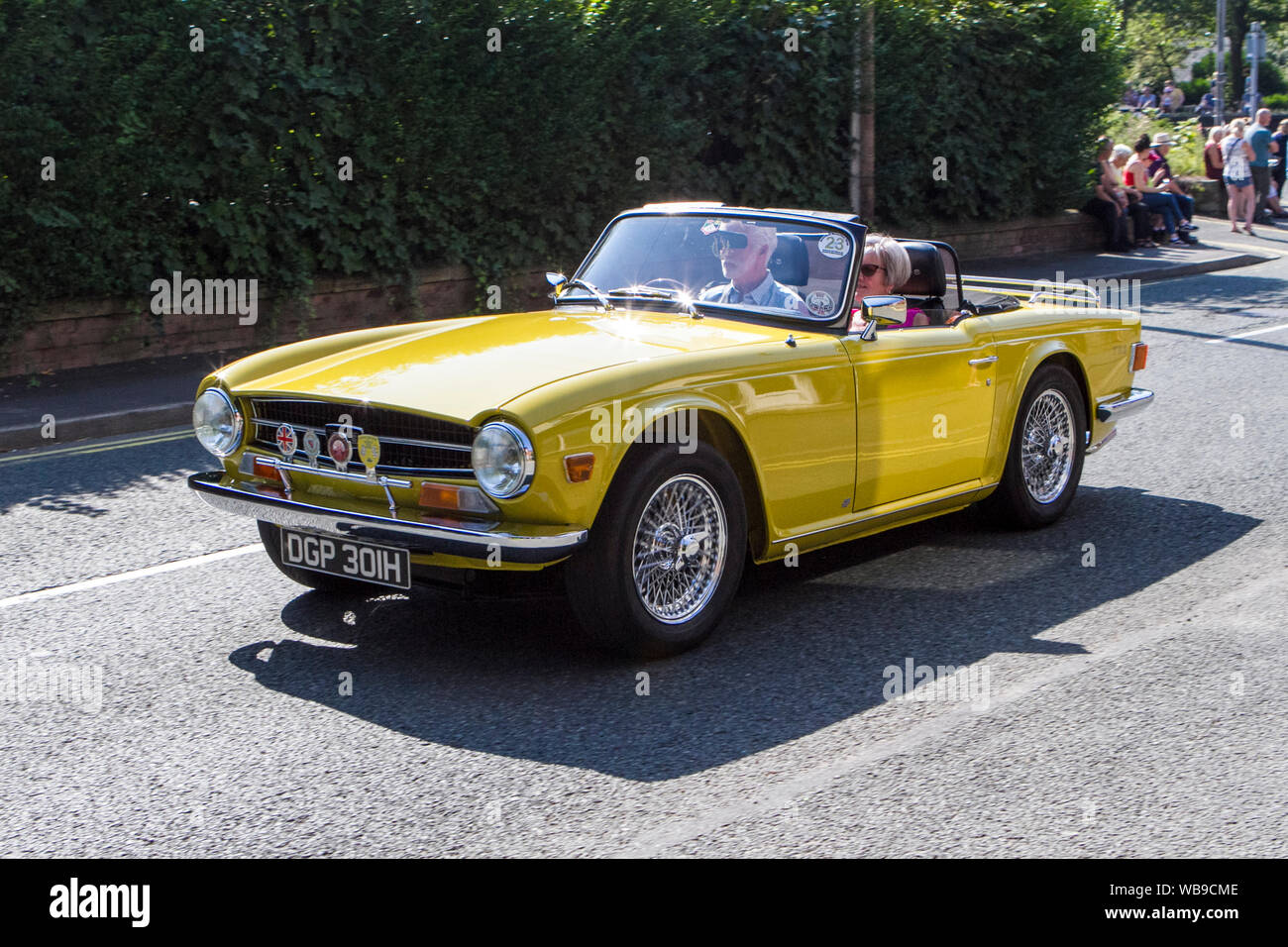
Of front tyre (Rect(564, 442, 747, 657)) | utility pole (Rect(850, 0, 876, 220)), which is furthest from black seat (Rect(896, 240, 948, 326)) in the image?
utility pole (Rect(850, 0, 876, 220))

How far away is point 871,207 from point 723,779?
14.4 m

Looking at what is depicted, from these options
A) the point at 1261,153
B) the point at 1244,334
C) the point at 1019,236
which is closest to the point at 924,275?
the point at 1244,334

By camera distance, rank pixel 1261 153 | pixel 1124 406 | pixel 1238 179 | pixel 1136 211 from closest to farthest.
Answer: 1. pixel 1124 406
2. pixel 1136 211
3. pixel 1238 179
4. pixel 1261 153

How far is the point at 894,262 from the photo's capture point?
664 centimetres

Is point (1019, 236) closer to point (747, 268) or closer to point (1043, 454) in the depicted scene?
point (1043, 454)

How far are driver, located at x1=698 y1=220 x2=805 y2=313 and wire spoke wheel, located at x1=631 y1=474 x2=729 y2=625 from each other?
1.15 meters

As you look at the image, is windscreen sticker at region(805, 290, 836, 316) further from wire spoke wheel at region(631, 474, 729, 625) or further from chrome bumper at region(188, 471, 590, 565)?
chrome bumper at region(188, 471, 590, 565)

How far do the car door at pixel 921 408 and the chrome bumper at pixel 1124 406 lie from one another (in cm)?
110

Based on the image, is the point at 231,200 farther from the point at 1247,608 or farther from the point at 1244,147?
the point at 1244,147

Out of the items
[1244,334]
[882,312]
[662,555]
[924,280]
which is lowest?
[662,555]

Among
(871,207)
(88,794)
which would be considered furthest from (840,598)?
(871,207)

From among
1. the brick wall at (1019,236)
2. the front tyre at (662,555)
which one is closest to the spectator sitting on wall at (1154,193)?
the brick wall at (1019,236)

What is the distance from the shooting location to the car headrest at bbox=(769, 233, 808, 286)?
20.1ft

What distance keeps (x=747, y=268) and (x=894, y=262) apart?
2.72ft
